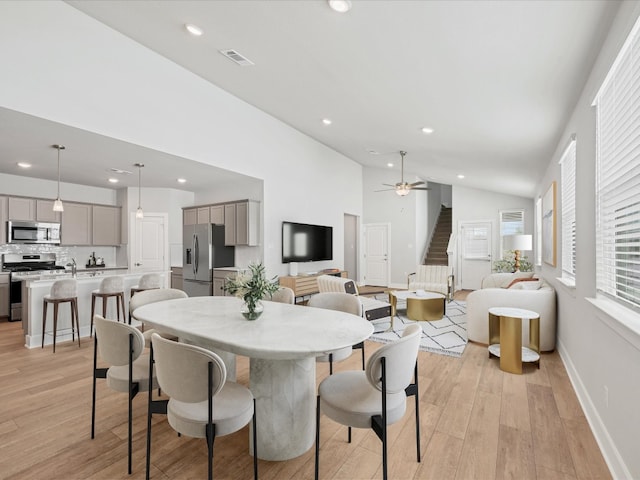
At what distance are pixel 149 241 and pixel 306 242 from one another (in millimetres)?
3439

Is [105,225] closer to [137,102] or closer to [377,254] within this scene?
[137,102]

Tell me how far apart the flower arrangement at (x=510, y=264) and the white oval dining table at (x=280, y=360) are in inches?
276

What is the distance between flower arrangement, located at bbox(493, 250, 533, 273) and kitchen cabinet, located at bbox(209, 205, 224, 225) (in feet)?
21.3

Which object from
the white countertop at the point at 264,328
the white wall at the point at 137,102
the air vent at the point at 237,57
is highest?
the air vent at the point at 237,57

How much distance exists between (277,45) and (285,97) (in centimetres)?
159

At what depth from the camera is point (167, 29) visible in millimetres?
3621

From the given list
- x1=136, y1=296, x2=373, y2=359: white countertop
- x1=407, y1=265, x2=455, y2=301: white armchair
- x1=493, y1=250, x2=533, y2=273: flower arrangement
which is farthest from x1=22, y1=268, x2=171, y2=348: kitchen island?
x1=493, y1=250, x2=533, y2=273: flower arrangement

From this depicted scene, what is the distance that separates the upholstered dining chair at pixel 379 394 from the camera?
5.30 ft

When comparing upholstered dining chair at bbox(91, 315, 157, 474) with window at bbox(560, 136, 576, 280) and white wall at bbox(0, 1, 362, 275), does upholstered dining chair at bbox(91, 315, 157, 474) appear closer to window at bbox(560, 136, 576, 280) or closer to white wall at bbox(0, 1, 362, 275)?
white wall at bbox(0, 1, 362, 275)

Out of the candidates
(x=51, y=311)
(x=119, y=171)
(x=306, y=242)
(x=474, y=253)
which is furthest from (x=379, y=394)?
(x=474, y=253)

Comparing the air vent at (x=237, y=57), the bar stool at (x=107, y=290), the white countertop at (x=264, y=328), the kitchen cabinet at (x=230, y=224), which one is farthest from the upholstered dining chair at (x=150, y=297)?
the kitchen cabinet at (x=230, y=224)

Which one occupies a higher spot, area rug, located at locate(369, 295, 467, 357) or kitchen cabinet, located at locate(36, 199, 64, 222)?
kitchen cabinet, located at locate(36, 199, 64, 222)

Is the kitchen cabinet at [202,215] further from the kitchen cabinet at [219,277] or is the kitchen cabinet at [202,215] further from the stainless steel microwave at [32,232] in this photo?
the stainless steel microwave at [32,232]

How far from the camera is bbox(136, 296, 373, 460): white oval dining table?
6.00 ft
